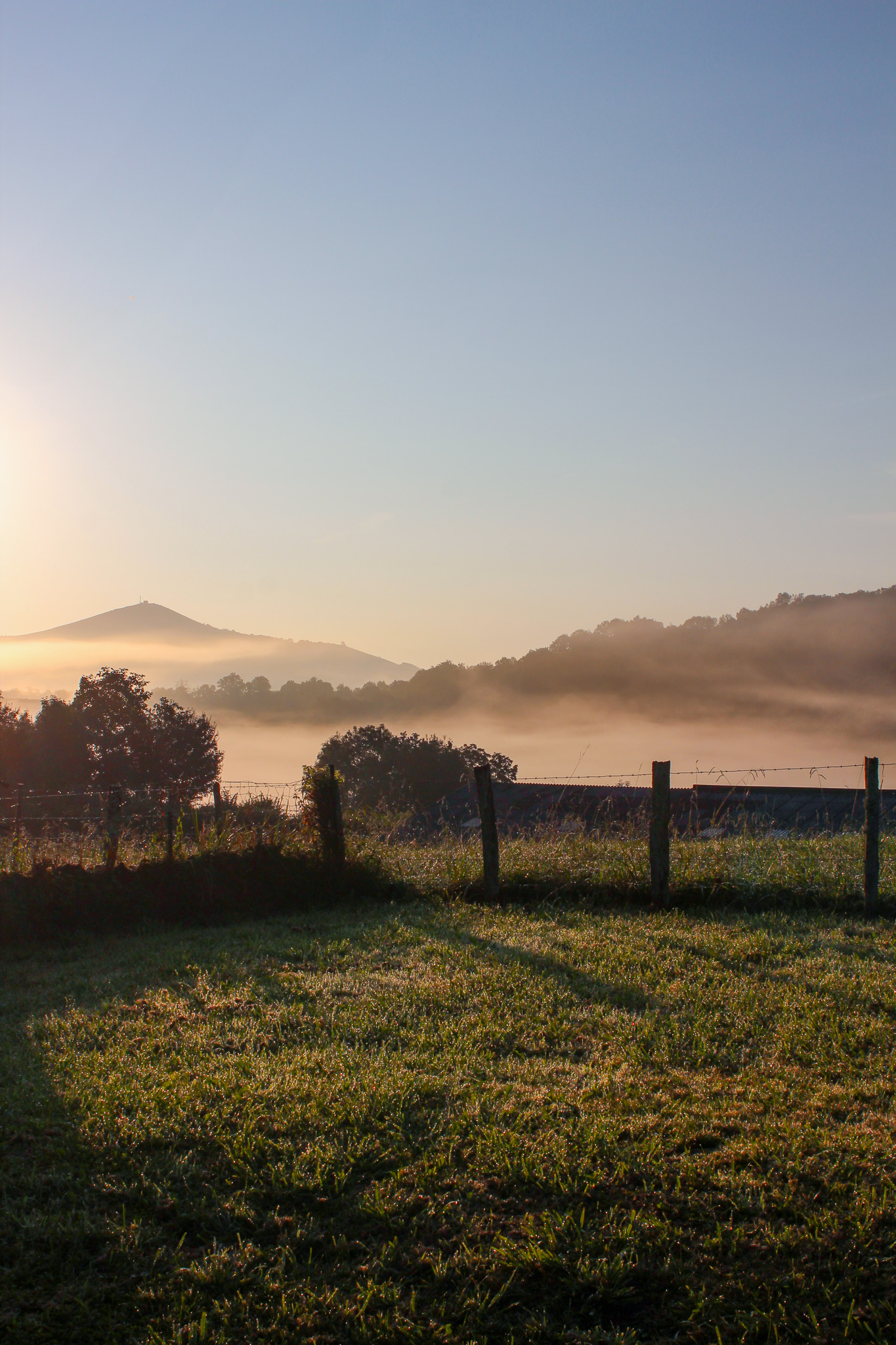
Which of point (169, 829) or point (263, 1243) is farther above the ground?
point (169, 829)

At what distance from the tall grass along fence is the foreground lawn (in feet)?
8.75

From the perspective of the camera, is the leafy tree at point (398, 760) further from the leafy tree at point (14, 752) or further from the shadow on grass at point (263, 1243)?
the shadow on grass at point (263, 1243)

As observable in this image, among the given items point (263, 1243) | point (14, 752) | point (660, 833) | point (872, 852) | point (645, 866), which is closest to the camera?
point (263, 1243)

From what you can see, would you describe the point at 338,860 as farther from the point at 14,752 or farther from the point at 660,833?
the point at 14,752

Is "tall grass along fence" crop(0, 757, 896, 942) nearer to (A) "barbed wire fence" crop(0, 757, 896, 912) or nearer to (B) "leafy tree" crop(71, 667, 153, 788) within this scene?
(A) "barbed wire fence" crop(0, 757, 896, 912)

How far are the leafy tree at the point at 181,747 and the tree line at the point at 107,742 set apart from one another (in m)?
0.04

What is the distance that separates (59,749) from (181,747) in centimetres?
662

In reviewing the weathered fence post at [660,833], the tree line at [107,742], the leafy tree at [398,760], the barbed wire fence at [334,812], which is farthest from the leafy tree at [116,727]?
the weathered fence post at [660,833]

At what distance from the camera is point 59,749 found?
151ft

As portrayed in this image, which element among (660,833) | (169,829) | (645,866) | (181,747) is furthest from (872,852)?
(181,747)

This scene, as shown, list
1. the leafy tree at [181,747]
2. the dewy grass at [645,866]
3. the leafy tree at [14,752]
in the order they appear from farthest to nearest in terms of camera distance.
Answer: the leafy tree at [181,747] → the leafy tree at [14,752] → the dewy grass at [645,866]

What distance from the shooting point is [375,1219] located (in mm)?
3709

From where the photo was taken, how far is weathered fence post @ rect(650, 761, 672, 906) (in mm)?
9805

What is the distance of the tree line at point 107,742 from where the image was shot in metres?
45.6
